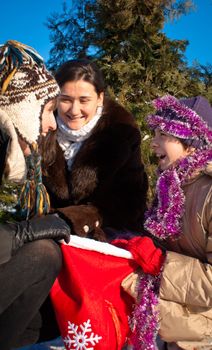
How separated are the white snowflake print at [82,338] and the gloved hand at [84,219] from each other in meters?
0.55

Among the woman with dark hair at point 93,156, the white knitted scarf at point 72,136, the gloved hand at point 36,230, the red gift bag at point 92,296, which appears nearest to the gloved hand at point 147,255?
the red gift bag at point 92,296

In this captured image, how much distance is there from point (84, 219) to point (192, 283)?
77 centimetres

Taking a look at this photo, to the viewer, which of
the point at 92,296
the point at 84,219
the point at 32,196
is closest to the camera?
the point at 92,296

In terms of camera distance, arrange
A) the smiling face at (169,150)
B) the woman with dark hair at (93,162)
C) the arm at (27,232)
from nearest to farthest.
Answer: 1. the arm at (27,232)
2. the smiling face at (169,150)
3. the woman with dark hair at (93,162)

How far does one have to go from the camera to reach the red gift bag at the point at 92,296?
1.82 m

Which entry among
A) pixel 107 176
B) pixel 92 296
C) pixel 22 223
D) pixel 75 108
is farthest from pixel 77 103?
pixel 92 296

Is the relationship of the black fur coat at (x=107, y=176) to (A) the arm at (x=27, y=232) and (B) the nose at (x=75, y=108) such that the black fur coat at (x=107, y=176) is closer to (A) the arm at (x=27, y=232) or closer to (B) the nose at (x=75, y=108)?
(B) the nose at (x=75, y=108)

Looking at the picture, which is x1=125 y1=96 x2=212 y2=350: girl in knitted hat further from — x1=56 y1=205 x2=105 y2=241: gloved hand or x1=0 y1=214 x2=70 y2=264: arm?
x1=0 y1=214 x2=70 y2=264: arm

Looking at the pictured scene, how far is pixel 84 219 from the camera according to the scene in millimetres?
2289

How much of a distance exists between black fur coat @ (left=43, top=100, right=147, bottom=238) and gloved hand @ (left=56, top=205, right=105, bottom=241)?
51 millimetres

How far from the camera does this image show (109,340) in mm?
1836

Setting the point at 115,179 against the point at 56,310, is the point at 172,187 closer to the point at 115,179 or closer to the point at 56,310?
the point at 115,179

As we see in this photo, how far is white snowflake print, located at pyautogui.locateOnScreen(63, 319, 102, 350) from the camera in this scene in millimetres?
1805

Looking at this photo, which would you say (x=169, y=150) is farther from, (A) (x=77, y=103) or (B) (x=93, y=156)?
(A) (x=77, y=103)
